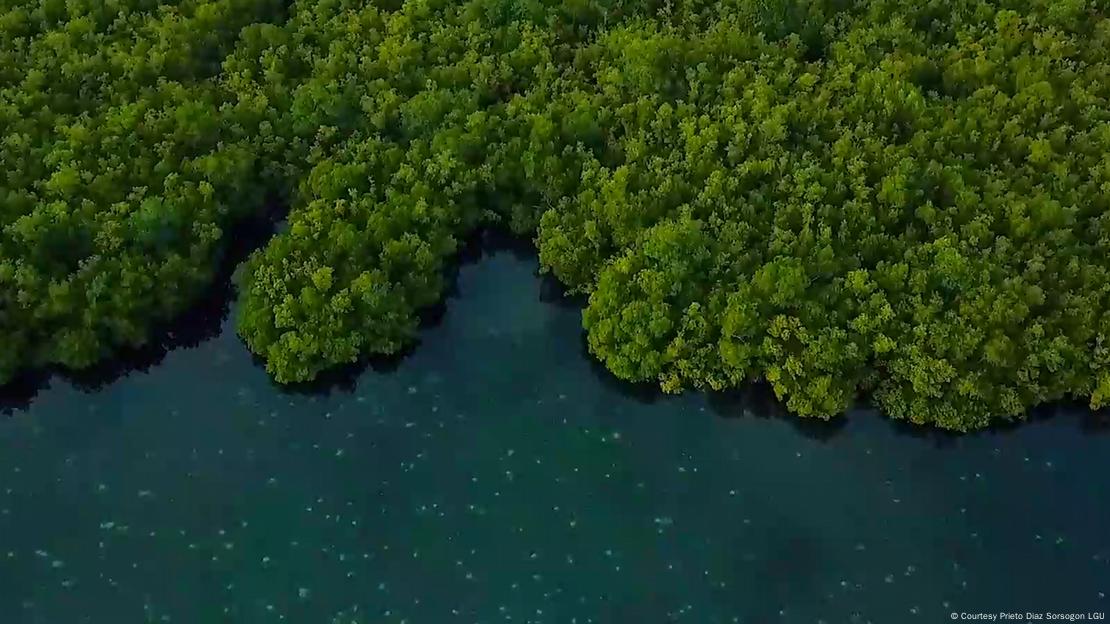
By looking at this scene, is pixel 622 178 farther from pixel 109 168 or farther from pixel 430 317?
pixel 109 168

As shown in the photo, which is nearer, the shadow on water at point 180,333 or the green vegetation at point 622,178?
the green vegetation at point 622,178

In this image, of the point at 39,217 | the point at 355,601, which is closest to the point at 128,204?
the point at 39,217

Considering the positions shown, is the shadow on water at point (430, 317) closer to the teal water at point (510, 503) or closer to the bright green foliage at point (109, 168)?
the teal water at point (510, 503)

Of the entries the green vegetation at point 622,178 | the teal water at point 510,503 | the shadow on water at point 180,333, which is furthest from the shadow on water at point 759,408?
the shadow on water at point 180,333

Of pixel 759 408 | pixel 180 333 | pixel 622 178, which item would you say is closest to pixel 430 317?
pixel 622 178

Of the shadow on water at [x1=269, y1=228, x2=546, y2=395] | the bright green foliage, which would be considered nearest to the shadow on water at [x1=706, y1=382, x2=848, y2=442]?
the shadow on water at [x1=269, y1=228, x2=546, y2=395]

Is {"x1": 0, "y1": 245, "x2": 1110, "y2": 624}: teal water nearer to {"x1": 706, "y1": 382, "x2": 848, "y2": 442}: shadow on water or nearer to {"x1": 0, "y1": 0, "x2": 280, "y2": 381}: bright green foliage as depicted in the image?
{"x1": 706, "y1": 382, "x2": 848, "y2": 442}: shadow on water
